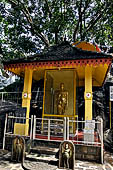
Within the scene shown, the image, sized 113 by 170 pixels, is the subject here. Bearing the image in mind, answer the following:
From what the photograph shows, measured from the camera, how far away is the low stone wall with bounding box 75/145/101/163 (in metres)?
5.27

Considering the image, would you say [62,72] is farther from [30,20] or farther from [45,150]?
[30,20]

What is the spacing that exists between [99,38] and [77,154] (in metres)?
9.67

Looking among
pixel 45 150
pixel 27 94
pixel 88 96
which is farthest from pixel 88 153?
pixel 27 94

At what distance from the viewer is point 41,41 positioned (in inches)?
545

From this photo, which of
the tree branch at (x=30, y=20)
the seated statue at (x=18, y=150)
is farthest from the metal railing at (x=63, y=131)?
the tree branch at (x=30, y=20)

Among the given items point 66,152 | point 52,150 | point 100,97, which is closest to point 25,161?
point 52,150

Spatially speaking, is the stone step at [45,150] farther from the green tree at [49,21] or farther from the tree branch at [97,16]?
the tree branch at [97,16]

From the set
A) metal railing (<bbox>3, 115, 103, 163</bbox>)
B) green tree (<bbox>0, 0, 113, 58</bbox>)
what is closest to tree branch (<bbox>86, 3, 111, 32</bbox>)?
green tree (<bbox>0, 0, 113, 58</bbox>)

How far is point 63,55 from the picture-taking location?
6797 mm

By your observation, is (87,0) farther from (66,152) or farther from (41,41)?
(66,152)

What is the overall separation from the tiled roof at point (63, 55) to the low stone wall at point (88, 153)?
3603mm

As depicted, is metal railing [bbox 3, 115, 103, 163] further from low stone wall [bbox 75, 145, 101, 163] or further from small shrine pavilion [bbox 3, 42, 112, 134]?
small shrine pavilion [bbox 3, 42, 112, 134]

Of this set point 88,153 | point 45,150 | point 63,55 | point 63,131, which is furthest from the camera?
point 63,55

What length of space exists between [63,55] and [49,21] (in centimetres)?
589
